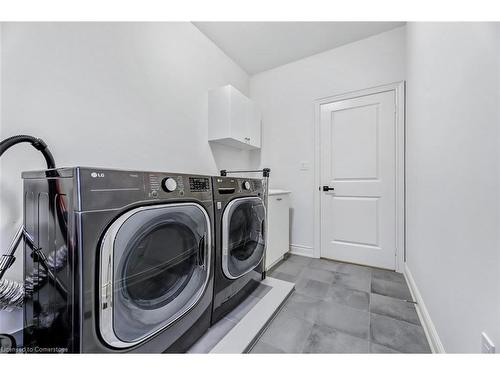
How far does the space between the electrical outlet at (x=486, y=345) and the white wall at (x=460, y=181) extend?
22 mm

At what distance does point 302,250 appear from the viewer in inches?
98.0

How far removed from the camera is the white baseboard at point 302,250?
2.44 meters

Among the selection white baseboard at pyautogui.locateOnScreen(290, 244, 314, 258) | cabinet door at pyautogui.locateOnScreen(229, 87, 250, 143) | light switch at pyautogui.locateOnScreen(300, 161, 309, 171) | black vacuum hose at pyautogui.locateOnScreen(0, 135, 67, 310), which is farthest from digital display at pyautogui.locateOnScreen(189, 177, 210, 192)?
white baseboard at pyautogui.locateOnScreen(290, 244, 314, 258)

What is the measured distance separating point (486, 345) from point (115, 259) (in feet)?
4.08

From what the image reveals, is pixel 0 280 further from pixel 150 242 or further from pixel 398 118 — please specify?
pixel 398 118

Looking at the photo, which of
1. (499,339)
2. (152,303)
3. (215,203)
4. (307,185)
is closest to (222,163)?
(307,185)

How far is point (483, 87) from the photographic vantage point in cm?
67

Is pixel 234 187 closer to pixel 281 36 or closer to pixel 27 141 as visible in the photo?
pixel 27 141

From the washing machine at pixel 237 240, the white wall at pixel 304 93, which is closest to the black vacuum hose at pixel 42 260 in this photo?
the washing machine at pixel 237 240

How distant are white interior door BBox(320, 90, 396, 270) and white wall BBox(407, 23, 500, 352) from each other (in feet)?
2.37

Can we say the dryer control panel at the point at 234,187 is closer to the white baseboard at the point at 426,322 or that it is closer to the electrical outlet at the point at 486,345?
the electrical outlet at the point at 486,345

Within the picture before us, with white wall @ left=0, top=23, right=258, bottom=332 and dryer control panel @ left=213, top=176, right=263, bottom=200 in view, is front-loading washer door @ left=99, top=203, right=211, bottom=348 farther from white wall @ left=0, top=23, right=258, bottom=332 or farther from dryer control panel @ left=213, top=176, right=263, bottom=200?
white wall @ left=0, top=23, right=258, bottom=332

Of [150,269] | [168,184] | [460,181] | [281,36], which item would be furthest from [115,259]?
[281,36]

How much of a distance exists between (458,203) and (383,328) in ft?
2.93
